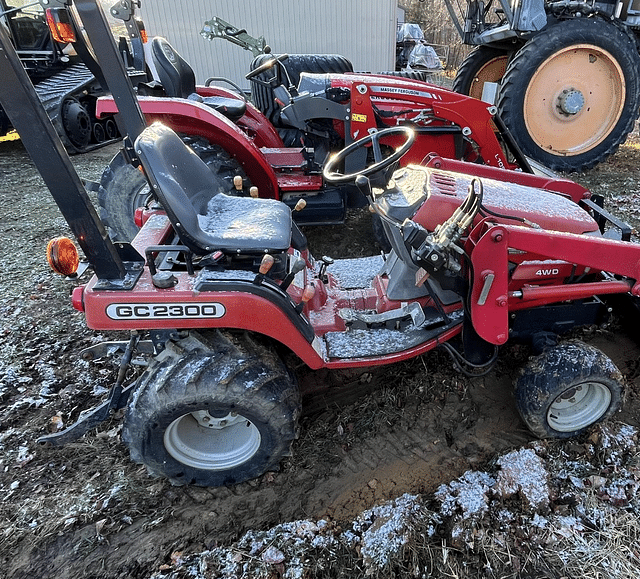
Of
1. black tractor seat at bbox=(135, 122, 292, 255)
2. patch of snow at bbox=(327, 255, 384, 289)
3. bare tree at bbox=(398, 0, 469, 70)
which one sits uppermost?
black tractor seat at bbox=(135, 122, 292, 255)

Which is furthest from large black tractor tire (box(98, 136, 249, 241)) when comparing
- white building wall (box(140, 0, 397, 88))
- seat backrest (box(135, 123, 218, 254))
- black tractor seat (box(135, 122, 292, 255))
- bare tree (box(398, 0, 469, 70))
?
bare tree (box(398, 0, 469, 70))

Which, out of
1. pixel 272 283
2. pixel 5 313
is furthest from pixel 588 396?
pixel 5 313

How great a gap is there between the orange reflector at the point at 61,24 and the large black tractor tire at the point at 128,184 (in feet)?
3.00

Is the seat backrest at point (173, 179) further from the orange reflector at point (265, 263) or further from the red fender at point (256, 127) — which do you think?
the red fender at point (256, 127)

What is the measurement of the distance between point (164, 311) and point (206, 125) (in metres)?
2.24

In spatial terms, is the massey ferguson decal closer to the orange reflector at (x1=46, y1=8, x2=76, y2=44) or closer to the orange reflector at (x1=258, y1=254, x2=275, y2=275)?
the orange reflector at (x1=46, y1=8, x2=76, y2=44)

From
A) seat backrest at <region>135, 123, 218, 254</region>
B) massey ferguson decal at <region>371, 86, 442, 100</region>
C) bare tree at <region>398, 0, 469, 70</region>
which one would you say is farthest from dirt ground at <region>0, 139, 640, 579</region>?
bare tree at <region>398, 0, 469, 70</region>

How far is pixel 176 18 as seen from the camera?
9.97 metres

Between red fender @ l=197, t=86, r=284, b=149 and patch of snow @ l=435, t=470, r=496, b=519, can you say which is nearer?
patch of snow @ l=435, t=470, r=496, b=519

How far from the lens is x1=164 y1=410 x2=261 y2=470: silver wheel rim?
1.95 metres

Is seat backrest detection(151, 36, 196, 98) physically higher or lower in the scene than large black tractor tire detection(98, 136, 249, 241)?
higher

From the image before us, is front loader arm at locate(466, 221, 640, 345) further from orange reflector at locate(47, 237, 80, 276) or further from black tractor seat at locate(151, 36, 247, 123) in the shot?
black tractor seat at locate(151, 36, 247, 123)

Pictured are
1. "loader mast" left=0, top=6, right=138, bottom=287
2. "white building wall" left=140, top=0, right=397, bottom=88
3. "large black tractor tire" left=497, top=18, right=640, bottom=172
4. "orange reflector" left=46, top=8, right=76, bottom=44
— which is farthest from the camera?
"white building wall" left=140, top=0, right=397, bottom=88

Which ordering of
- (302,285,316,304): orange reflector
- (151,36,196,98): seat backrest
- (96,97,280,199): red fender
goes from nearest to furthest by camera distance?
(302,285,316,304): orange reflector → (96,97,280,199): red fender → (151,36,196,98): seat backrest
